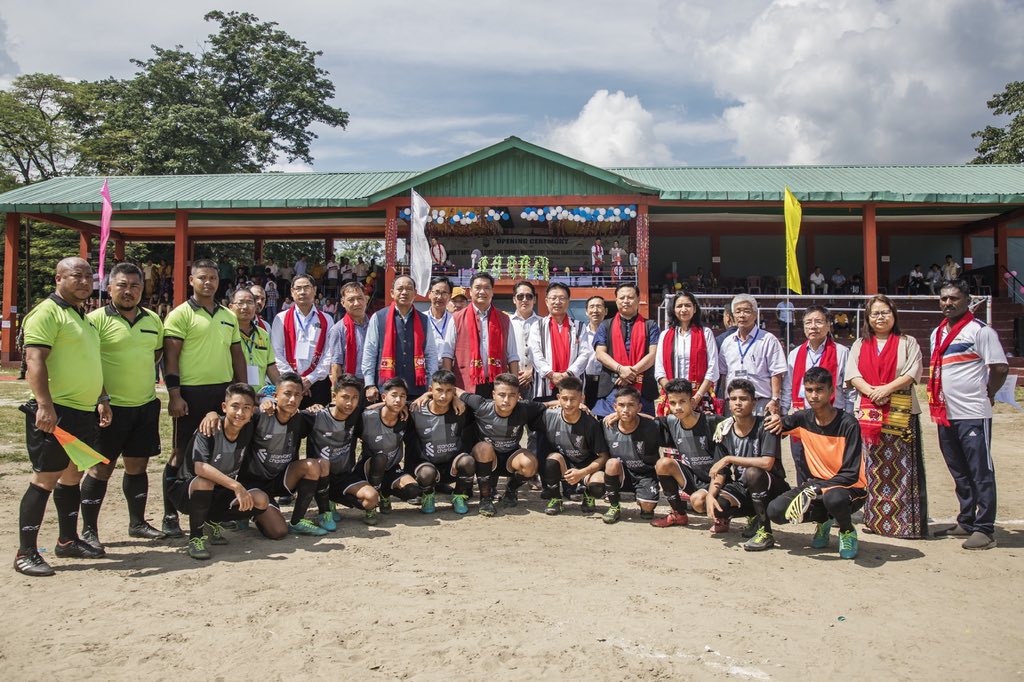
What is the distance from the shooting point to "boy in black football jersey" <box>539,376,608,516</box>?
5.71 meters

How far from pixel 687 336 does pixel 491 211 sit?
40.3ft

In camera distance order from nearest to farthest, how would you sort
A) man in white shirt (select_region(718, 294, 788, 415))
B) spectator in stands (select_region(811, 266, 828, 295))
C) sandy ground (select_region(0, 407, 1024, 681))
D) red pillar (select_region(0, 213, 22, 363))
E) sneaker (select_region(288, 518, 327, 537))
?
1. sandy ground (select_region(0, 407, 1024, 681))
2. sneaker (select_region(288, 518, 327, 537))
3. man in white shirt (select_region(718, 294, 788, 415))
4. red pillar (select_region(0, 213, 22, 363))
5. spectator in stands (select_region(811, 266, 828, 295))

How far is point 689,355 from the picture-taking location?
5949 mm

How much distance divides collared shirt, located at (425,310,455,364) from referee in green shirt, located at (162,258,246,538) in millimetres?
1798

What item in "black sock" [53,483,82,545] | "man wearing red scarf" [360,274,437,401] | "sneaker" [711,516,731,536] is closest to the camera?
"black sock" [53,483,82,545]

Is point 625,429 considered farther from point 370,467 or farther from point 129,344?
point 129,344

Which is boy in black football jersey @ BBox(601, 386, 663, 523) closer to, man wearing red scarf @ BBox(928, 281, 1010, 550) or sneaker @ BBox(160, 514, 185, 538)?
man wearing red scarf @ BBox(928, 281, 1010, 550)

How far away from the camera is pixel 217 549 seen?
4.74 m

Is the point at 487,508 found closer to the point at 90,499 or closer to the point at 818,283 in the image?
the point at 90,499

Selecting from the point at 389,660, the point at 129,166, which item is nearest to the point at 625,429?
the point at 389,660

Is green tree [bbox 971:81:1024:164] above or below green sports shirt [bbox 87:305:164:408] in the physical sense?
above

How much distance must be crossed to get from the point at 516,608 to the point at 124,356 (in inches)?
118

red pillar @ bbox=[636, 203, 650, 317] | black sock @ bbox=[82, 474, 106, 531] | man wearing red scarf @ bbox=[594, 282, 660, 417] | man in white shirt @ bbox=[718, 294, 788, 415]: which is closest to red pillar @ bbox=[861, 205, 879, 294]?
red pillar @ bbox=[636, 203, 650, 317]

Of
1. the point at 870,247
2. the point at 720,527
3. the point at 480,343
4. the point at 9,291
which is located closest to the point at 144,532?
the point at 480,343
